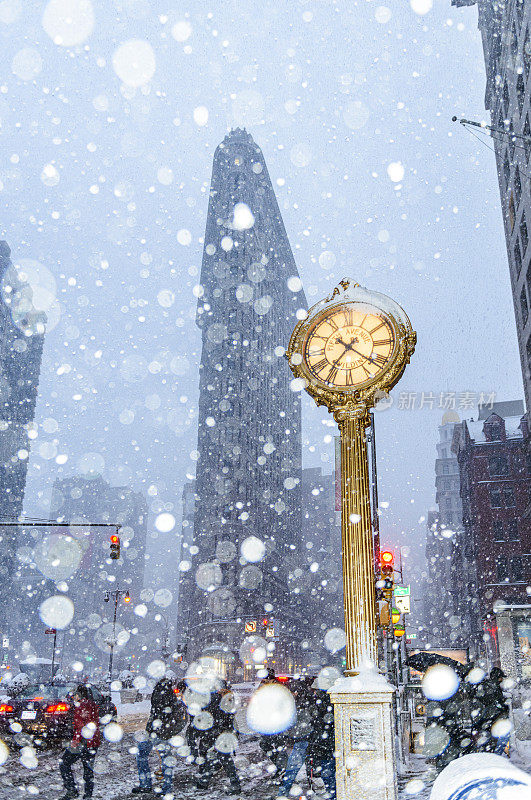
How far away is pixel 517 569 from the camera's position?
45.3 metres

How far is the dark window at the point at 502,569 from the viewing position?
148ft

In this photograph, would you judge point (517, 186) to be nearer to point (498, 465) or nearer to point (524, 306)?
point (524, 306)

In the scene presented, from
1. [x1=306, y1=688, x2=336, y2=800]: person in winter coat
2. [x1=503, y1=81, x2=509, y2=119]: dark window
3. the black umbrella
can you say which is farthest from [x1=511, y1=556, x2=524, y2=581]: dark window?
[x1=306, y1=688, x2=336, y2=800]: person in winter coat

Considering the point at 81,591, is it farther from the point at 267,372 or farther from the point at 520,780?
the point at 520,780

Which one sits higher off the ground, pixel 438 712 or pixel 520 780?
pixel 520 780

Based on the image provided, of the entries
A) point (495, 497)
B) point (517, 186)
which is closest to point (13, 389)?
point (495, 497)

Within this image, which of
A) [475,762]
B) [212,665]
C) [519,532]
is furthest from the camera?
[212,665]

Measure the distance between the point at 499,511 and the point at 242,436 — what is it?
127ft

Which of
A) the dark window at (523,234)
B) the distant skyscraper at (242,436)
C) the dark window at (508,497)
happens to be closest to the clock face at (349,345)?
the dark window at (523,234)

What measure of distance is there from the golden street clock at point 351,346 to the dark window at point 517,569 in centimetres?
4269

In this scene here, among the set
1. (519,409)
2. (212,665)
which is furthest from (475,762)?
(519,409)

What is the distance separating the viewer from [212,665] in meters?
59.1

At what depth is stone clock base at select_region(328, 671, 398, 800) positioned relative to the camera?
630cm

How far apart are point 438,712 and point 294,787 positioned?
2.78 m
